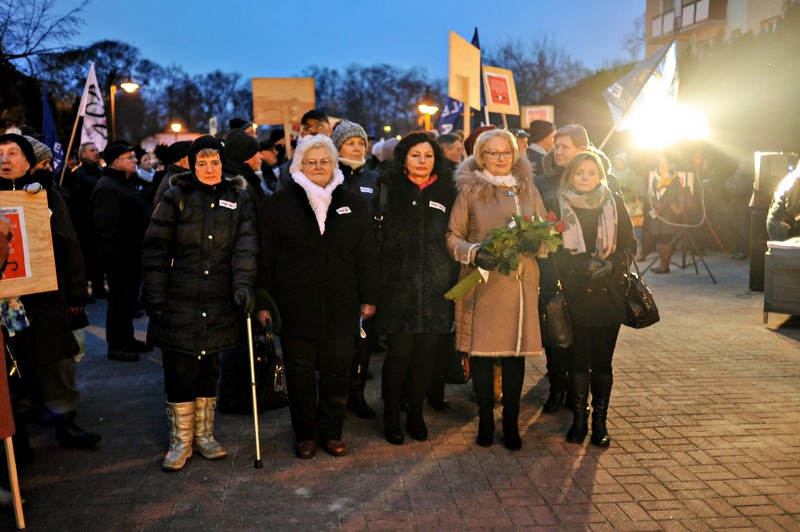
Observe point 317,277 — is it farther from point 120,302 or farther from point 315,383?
point 120,302

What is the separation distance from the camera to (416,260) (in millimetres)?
5496

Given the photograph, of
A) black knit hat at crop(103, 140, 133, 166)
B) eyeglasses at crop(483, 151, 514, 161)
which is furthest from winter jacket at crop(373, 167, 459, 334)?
black knit hat at crop(103, 140, 133, 166)

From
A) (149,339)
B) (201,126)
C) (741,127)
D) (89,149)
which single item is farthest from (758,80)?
(201,126)

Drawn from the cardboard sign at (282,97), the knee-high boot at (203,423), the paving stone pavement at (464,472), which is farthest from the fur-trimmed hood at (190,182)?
the cardboard sign at (282,97)

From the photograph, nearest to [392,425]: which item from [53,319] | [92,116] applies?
[53,319]

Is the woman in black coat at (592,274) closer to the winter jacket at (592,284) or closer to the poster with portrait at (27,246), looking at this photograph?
the winter jacket at (592,284)

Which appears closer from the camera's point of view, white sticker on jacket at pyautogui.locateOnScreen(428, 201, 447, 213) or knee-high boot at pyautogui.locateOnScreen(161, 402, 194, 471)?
knee-high boot at pyautogui.locateOnScreen(161, 402, 194, 471)

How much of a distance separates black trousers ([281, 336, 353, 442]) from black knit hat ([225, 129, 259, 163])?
1.64m

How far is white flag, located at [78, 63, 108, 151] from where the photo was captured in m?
12.7

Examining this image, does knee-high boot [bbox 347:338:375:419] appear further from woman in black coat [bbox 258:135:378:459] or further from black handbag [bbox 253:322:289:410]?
black handbag [bbox 253:322:289:410]

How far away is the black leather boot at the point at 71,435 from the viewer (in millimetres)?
5586

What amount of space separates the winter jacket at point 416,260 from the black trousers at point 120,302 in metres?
3.88

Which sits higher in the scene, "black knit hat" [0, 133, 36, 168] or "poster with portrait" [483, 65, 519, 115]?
"poster with portrait" [483, 65, 519, 115]

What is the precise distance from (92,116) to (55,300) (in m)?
8.75
